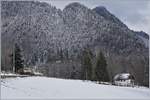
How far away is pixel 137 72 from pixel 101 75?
1757 inches

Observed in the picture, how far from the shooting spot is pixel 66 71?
120250 mm

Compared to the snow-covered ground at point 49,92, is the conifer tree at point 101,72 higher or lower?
lower

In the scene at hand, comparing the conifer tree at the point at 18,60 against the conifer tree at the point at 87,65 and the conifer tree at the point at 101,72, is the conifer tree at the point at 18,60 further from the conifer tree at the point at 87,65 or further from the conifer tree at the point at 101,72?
the conifer tree at the point at 101,72

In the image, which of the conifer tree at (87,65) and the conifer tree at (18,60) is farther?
the conifer tree at (87,65)

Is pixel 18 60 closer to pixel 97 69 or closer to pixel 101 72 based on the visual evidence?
pixel 97 69

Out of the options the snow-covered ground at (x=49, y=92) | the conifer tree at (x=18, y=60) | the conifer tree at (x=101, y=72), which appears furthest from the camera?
the conifer tree at (x=101, y=72)

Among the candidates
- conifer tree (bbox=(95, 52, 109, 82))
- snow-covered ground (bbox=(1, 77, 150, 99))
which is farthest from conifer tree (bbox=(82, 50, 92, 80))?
snow-covered ground (bbox=(1, 77, 150, 99))

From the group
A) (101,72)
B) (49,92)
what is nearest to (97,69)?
(101,72)

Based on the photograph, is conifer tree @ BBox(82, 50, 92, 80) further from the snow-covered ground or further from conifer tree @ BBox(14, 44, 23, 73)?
the snow-covered ground

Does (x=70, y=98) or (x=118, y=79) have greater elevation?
(x=70, y=98)

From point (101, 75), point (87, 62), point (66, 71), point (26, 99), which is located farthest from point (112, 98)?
point (66, 71)

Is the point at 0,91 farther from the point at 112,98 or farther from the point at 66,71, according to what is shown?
the point at 66,71

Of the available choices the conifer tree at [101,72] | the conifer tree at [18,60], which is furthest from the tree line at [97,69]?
the conifer tree at [18,60]

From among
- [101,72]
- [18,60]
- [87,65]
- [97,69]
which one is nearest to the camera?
[18,60]
